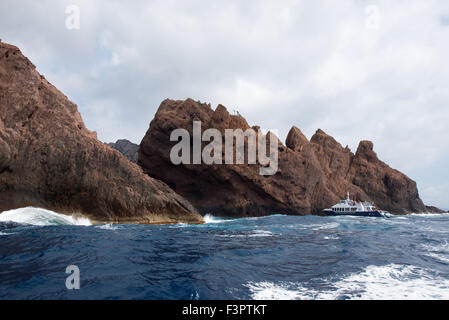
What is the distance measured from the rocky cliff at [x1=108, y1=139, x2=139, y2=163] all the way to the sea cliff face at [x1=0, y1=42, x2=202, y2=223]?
59.9m

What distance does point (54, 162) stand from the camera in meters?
23.1

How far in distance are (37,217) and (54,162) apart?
4621 millimetres

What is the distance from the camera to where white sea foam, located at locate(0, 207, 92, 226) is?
19609 millimetres

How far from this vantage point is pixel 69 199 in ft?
76.4

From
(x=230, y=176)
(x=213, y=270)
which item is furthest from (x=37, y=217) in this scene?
(x=230, y=176)

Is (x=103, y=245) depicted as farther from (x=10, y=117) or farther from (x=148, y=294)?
(x=10, y=117)

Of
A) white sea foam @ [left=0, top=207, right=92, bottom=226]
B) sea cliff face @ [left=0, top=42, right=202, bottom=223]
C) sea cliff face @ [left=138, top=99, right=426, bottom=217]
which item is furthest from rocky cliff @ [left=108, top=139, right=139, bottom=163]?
white sea foam @ [left=0, top=207, right=92, bottom=226]

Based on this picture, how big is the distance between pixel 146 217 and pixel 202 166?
66.7ft

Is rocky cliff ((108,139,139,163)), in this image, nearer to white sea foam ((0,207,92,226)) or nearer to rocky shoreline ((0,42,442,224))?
rocky shoreline ((0,42,442,224))

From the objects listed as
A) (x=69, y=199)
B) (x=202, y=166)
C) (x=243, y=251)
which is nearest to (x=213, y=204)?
(x=202, y=166)

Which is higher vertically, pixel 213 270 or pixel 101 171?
pixel 101 171

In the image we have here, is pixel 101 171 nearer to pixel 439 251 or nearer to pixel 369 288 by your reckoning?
pixel 369 288

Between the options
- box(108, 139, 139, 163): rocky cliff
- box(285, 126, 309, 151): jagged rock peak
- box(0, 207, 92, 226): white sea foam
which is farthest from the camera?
box(108, 139, 139, 163): rocky cliff
